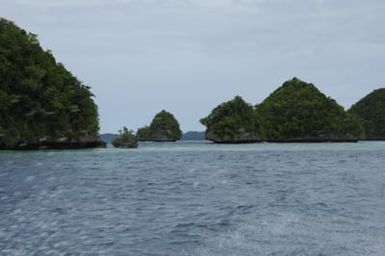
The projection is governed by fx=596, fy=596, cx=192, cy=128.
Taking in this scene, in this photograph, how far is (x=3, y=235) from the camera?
1955cm

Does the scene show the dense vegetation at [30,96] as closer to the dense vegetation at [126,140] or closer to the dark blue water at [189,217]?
the dense vegetation at [126,140]

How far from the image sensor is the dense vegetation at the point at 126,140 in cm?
15575

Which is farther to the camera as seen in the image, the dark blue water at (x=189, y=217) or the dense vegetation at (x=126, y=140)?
the dense vegetation at (x=126, y=140)

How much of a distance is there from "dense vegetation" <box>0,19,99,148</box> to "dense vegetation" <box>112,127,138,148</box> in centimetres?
1671

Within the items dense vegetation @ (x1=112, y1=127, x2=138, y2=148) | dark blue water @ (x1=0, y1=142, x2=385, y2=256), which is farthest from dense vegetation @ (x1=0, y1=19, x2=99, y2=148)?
dark blue water @ (x1=0, y1=142, x2=385, y2=256)

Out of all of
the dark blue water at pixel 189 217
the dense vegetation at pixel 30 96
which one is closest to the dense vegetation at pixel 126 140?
the dense vegetation at pixel 30 96

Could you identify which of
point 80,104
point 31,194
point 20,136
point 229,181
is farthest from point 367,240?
point 80,104

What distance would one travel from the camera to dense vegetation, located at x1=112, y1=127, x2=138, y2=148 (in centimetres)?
15575

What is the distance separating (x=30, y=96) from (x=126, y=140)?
41.5 m

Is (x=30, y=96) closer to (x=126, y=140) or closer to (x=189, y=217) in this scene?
(x=126, y=140)

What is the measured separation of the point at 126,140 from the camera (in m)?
157

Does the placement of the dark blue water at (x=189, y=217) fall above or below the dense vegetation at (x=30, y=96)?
below

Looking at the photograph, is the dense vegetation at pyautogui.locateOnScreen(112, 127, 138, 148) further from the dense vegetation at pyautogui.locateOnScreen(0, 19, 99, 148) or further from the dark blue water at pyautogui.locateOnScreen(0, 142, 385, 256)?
the dark blue water at pyautogui.locateOnScreen(0, 142, 385, 256)

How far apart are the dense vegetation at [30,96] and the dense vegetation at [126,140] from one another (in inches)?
658
